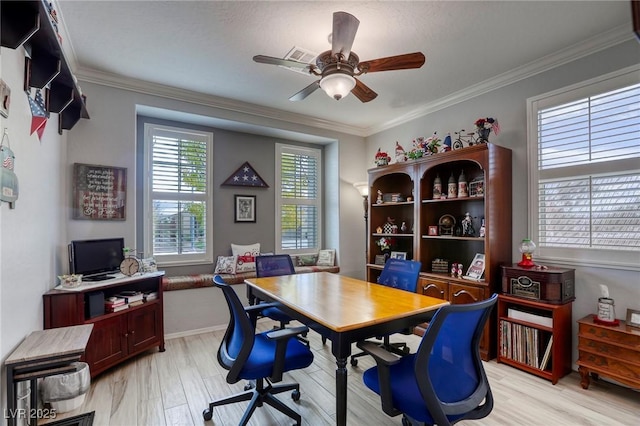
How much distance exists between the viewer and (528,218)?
3043 millimetres

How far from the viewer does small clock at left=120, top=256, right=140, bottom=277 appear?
2908 mm

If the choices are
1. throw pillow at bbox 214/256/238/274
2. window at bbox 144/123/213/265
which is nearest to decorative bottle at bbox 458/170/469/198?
throw pillow at bbox 214/256/238/274

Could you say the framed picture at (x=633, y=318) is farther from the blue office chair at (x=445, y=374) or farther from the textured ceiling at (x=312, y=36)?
the textured ceiling at (x=312, y=36)

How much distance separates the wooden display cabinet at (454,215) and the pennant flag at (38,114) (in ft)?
11.6

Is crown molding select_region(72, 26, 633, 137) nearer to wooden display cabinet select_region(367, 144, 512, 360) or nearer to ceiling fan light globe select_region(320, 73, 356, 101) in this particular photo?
wooden display cabinet select_region(367, 144, 512, 360)

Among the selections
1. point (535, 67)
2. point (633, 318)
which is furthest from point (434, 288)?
point (535, 67)

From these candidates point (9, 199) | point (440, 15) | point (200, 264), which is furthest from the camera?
point (200, 264)

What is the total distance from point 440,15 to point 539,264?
2.42m

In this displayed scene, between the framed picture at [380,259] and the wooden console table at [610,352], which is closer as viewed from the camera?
the wooden console table at [610,352]

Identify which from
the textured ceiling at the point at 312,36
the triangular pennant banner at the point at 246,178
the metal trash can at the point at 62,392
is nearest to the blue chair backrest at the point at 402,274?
the textured ceiling at the point at 312,36

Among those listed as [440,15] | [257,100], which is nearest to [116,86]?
[257,100]

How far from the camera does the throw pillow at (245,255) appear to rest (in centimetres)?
423

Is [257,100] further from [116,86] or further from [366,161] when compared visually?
[366,161]

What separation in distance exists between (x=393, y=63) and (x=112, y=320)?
10.4 ft
